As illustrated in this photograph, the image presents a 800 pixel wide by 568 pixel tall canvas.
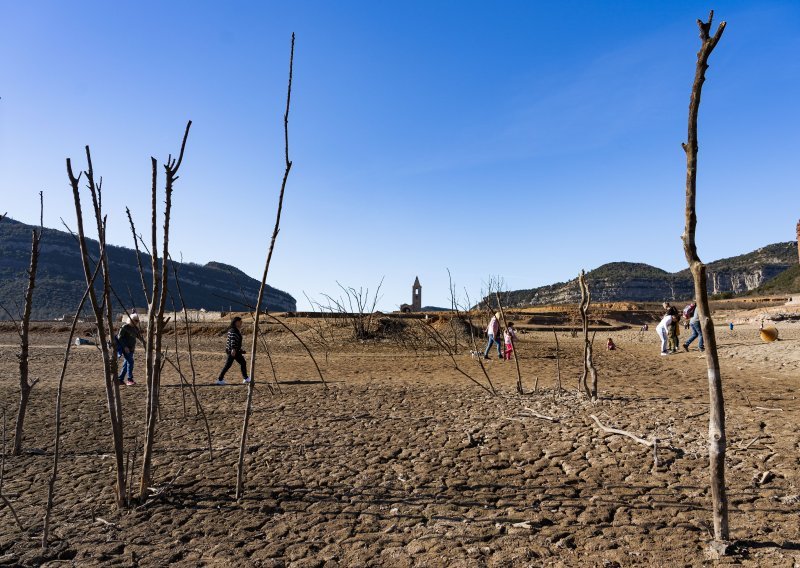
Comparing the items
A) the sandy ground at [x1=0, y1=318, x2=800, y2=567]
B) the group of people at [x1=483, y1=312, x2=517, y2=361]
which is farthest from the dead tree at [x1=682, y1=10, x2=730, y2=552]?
the group of people at [x1=483, y1=312, x2=517, y2=361]

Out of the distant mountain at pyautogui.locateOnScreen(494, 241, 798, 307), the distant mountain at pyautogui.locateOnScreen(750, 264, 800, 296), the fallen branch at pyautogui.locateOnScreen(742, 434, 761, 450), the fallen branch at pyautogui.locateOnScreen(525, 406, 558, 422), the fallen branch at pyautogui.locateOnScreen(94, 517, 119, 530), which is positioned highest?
the distant mountain at pyautogui.locateOnScreen(494, 241, 798, 307)

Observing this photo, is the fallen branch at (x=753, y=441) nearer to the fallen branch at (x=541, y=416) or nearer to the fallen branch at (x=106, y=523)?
the fallen branch at (x=541, y=416)

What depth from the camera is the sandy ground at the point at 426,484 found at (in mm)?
2693

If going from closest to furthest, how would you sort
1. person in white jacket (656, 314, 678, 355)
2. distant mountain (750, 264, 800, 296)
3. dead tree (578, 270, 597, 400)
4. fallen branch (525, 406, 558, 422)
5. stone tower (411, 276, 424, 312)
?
fallen branch (525, 406, 558, 422), dead tree (578, 270, 597, 400), person in white jacket (656, 314, 678, 355), stone tower (411, 276, 424, 312), distant mountain (750, 264, 800, 296)

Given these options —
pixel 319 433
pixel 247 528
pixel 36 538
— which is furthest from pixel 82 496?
pixel 319 433

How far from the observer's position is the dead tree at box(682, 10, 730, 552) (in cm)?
245

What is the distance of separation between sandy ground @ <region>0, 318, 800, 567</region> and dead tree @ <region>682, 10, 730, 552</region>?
22 cm

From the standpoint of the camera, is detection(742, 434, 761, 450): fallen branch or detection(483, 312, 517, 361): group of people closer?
detection(742, 434, 761, 450): fallen branch

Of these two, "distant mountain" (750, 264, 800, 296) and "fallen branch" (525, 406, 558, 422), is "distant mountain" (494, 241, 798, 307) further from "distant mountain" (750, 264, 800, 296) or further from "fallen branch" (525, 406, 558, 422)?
"fallen branch" (525, 406, 558, 422)

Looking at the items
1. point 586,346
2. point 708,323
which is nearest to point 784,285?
point 586,346

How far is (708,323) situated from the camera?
97.9 inches

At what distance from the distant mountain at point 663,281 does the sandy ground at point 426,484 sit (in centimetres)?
7167

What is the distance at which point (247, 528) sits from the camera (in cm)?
304

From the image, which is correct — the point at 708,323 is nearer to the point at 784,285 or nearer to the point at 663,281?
the point at 784,285
